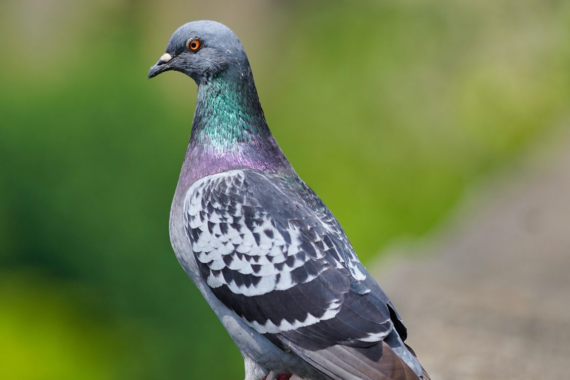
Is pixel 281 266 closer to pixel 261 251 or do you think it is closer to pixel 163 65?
pixel 261 251

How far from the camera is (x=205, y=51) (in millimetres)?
3477

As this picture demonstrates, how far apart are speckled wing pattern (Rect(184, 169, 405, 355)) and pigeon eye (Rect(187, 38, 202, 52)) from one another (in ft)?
1.84

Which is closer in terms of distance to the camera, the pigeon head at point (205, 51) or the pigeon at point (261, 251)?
the pigeon at point (261, 251)

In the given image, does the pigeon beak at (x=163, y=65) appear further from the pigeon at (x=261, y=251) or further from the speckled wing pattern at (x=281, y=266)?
the speckled wing pattern at (x=281, y=266)

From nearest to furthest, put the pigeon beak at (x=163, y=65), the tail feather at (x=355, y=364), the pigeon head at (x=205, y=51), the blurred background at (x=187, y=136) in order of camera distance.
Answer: the tail feather at (x=355, y=364) < the pigeon head at (x=205, y=51) < the pigeon beak at (x=163, y=65) < the blurred background at (x=187, y=136)

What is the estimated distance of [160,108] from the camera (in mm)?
7434

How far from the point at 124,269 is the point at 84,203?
0.65 meters

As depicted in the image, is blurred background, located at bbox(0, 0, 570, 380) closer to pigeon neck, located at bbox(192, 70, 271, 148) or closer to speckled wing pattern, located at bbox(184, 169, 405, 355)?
speckled wing pattern, located at bbox(184, 169, 405, 355)

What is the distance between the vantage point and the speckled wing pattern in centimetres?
312

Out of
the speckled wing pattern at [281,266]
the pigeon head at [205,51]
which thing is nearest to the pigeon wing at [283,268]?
the speckled wing pattern at [281,266]

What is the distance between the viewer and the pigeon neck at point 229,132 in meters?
3.50

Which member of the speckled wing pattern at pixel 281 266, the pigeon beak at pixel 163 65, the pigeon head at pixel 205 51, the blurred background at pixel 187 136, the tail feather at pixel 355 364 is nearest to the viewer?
the tail feather at pixel 355 364

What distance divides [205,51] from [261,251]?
897 millimetres

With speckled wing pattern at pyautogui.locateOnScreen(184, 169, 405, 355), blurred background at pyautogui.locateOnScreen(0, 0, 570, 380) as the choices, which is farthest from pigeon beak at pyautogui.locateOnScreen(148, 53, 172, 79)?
blurred background at pyautogui.locateOnScreen(0, 0, 570, 380)
